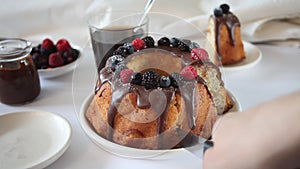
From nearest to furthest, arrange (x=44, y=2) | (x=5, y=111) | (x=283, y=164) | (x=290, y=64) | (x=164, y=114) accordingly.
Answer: (x=283, y=164)
(x=164, y=114)
(x=5, y=111)
(x=290, y=64)
(x=44, y=2)

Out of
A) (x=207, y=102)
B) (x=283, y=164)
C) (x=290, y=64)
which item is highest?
(x=283, y=164)

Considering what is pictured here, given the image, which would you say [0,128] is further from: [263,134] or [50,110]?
[263,134]

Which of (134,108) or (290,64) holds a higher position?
(134,108)

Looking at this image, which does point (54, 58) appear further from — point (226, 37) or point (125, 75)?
point (226, 37)

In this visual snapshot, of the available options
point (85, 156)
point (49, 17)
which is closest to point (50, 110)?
point (85, 156)

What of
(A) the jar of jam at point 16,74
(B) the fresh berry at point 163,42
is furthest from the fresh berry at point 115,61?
(A) the jar of jam at point 16,74

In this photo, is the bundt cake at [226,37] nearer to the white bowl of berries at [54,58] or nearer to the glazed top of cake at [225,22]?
the glazed top of cake at [225,22]
